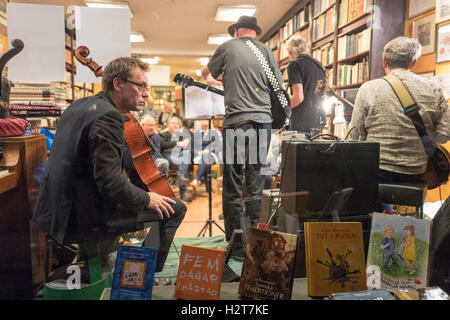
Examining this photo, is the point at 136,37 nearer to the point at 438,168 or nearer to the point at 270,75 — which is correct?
the point at 270,75

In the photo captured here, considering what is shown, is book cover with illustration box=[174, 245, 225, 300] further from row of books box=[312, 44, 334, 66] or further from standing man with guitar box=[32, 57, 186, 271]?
row of books box=[312, 44, 334, 66]

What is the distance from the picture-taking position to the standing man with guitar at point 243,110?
188 centimetres

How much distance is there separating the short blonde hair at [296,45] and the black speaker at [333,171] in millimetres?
773

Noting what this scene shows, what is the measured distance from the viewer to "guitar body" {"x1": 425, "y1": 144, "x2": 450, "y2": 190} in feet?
6.40

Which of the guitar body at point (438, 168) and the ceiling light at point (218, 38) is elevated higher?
the ceiling light at point (218, 38)

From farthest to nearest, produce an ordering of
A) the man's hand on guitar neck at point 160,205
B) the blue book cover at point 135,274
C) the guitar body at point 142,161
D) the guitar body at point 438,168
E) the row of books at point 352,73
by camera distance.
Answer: the row of books at point 352,73, the guitar body at point 438,168, the guitar body at point 142,161, the man's hand on guitar neck at point 160,205, the blue book cover at point 135,274

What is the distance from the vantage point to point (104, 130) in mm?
1229

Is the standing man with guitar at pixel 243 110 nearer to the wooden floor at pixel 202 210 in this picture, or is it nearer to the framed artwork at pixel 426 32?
the wooden floor at pixel 202 210

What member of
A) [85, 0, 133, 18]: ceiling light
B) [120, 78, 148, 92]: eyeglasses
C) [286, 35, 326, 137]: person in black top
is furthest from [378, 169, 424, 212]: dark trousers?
[85, 0, 133, 18]: ceiling light

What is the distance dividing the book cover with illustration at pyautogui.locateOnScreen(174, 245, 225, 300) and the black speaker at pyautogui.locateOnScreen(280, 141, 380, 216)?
0.63m

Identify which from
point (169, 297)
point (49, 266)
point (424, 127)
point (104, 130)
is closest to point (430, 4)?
point (424, 127)

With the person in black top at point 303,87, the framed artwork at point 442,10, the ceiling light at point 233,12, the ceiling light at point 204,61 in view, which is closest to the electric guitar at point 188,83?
the ceiling light at point 204,61

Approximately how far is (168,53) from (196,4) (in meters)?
0.29
